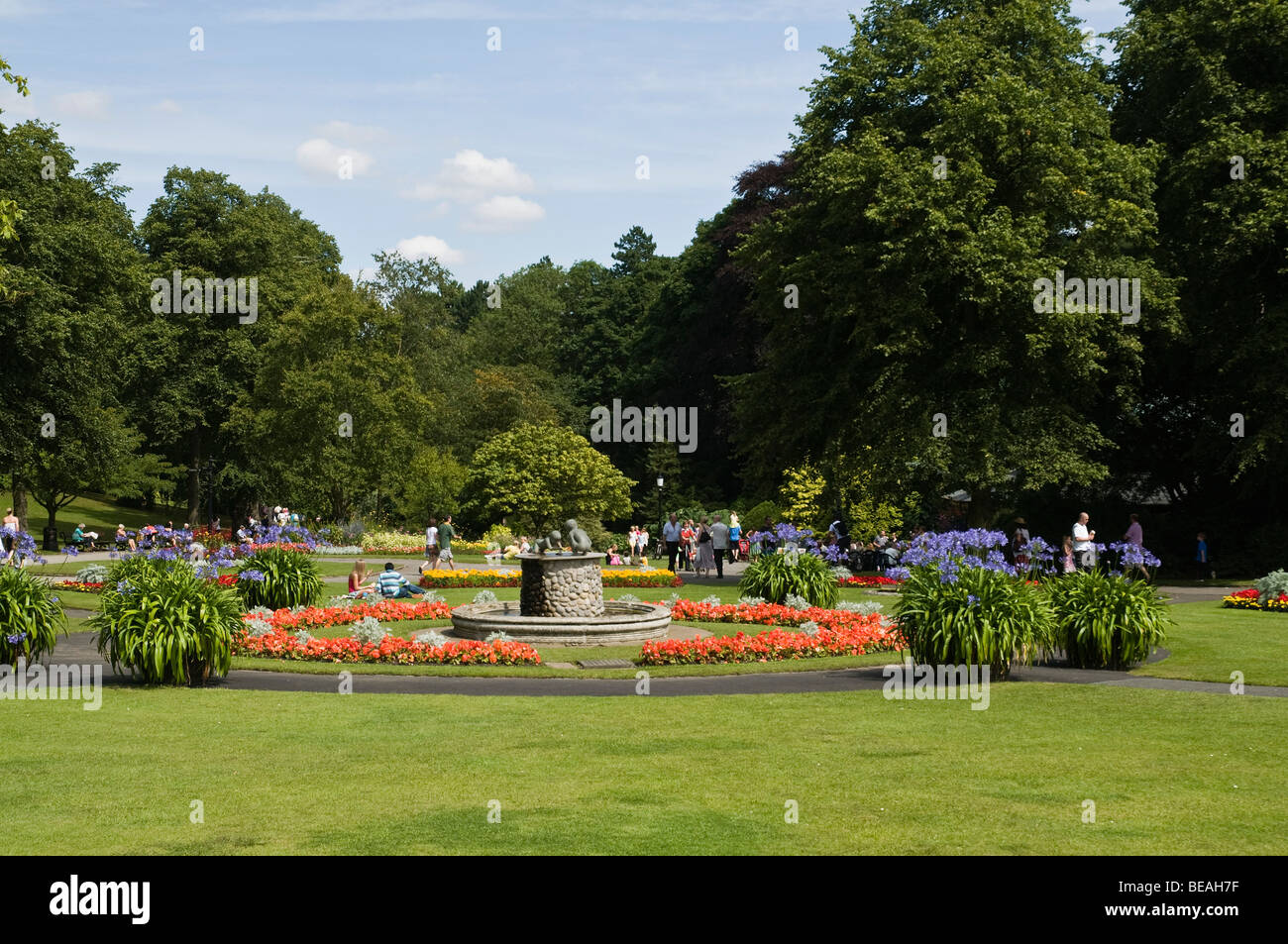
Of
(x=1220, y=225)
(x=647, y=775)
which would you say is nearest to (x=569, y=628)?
(x=647, y=775)

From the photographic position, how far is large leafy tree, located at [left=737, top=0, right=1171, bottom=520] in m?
30.7

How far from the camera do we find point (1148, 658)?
17.4 metres

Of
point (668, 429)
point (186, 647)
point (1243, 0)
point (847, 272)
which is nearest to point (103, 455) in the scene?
point (847, 272)

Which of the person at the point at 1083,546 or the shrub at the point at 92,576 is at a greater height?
the person at the point at 1083,546

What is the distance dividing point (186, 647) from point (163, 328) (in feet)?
154

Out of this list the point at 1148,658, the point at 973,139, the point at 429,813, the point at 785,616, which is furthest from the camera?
the point at 973,139

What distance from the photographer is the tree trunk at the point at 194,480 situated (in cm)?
5931

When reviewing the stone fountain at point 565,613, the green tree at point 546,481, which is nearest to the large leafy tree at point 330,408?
the green tree at point 546,481

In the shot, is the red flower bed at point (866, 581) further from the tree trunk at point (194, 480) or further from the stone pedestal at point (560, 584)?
the tree trunk at point (194, 480)

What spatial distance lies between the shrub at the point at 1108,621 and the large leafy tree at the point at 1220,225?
17.8m

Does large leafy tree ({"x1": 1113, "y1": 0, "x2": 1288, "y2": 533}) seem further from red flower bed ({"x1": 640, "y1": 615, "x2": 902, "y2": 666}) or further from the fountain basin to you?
the fountain basin

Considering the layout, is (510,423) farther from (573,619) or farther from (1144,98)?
(573,619)

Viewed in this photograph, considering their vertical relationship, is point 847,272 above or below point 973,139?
below

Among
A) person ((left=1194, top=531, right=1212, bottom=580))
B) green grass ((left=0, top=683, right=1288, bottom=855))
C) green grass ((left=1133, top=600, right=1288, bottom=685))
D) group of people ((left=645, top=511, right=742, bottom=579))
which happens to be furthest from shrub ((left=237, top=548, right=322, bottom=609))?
person ((left=1194, top=531, right=1212, bottom=580))
